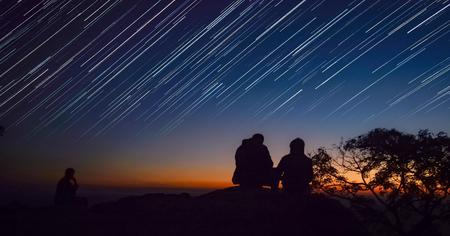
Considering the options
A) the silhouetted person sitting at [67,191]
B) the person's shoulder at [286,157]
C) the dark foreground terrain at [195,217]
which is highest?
the person's shoulder at [286,157]

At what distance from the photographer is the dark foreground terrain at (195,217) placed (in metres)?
9.70

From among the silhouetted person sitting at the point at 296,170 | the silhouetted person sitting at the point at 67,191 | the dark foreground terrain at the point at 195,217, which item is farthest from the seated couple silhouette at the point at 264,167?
Result: the silhouetted person sitting at the point at 67,191

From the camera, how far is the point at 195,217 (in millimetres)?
10383

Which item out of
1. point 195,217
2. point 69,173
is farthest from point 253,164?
point 69,173

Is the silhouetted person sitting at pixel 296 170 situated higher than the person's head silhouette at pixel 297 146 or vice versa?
the person's head silhouette at pixel 297 146

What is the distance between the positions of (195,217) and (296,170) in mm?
4940

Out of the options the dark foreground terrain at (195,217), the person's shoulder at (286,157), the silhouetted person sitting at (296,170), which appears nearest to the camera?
the dark foreground terrain at (195,217)

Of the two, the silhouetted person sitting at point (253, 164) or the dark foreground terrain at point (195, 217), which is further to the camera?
the silhouetted person sitting at point (253, 164)

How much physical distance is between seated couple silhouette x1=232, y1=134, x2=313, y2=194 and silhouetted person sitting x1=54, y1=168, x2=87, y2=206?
6.10 meters

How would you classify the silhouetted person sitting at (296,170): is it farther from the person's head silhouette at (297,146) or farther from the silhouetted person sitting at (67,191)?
the silhouetted person sitting at (67,191)

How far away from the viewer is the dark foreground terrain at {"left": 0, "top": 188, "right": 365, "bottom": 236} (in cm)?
970

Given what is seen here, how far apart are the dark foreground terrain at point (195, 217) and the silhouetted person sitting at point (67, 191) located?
1979mm

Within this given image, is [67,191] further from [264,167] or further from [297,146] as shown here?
[297,146]

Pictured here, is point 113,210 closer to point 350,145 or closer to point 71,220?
point 71,220
